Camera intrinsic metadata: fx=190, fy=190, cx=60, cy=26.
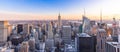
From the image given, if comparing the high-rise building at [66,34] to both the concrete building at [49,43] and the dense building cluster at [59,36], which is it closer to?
the dense building cluster at [59,36]

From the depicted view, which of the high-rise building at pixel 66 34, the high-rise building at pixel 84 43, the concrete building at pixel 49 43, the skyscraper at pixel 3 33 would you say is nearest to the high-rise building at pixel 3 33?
the skyscraper at pixel 3 33

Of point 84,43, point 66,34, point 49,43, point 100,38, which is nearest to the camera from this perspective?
point 100,38

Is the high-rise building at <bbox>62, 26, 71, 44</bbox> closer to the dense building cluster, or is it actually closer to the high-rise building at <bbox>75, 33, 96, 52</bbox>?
the dense building cluster

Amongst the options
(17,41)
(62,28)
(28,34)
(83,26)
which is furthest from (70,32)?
(17,41)

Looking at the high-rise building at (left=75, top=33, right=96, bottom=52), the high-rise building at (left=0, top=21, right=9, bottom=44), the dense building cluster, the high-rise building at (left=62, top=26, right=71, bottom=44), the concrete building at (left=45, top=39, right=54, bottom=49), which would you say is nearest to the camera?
the dense building cluster

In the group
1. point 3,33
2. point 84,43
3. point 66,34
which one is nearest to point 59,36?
point 66,34

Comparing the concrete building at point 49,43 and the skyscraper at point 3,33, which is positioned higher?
the skyscraper at point 3,33

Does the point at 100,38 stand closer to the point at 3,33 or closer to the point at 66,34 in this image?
the point at 66,34

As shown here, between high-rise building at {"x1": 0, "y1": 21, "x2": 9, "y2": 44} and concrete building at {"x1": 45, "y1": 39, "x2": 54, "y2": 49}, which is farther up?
high-rise building at {"x1": 0, "y1": 21, "x2": 9, "y2": 44}

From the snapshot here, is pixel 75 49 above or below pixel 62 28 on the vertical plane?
below

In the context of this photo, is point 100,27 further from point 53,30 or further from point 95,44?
point 53,30

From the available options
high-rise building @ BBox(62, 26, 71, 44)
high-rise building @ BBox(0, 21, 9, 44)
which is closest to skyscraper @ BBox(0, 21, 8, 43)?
high-rise building @ BBox(0, 21, 9, 44)
